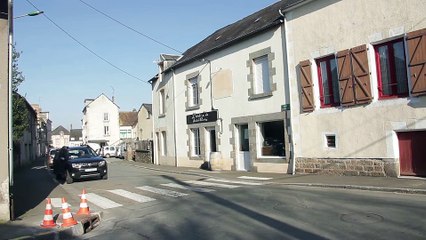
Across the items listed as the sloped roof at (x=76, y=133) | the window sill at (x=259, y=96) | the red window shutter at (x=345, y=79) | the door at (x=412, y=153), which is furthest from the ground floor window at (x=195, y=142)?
the sloped roof at (x=76, y=133)

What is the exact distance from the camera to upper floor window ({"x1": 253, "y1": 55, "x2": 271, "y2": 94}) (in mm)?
18422

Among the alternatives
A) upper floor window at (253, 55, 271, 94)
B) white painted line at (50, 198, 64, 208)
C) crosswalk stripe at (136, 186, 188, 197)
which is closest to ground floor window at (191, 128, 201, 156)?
upper floor window at (253, 55, 271, 94)

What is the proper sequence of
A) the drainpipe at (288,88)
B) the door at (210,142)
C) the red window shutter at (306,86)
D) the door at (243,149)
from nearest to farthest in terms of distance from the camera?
1. the red window shutter at (306,86)
2. the drainpipe at (288,88)
3. the door at (243,149)
4. the door at (210,142)

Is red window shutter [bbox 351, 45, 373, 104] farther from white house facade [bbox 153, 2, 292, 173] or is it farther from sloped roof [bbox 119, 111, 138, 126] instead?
sloped roof [bbox 119, 111, 138, 126]

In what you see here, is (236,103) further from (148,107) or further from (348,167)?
(148,107)

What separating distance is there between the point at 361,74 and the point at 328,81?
169 cm

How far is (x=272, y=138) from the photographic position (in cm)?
1836

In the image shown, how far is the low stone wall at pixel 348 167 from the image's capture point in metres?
13.1

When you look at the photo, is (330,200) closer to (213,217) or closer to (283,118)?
(213,217)

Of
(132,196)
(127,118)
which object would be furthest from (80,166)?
(127,118)

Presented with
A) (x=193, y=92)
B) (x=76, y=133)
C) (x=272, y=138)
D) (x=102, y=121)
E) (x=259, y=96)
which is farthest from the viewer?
(x=76, y=133)

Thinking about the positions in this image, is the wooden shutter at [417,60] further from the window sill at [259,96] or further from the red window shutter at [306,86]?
the window sill at [259,96]

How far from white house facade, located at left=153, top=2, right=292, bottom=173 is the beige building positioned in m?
1.24

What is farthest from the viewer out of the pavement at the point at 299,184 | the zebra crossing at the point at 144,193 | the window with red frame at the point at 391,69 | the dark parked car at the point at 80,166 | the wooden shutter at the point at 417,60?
the dark parked car at the point at 80,166
